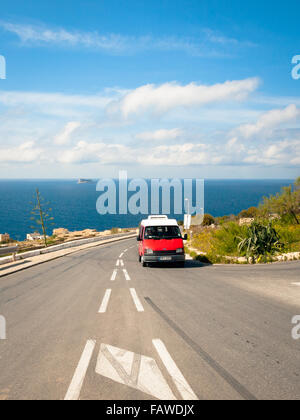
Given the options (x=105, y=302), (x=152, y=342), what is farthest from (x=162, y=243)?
(x=152, y=342)

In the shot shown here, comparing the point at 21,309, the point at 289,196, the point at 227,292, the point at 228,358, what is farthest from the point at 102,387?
the point at 289,196

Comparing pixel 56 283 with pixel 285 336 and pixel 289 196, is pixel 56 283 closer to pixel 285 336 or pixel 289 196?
pixel 285 336

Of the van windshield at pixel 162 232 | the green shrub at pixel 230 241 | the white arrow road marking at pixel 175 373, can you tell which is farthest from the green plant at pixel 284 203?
the white arrow road marking at pixel 175 373

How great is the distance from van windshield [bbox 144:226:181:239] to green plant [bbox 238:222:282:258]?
11.1 ft

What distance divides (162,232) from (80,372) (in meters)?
11.8

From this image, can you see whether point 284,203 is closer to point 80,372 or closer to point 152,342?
point 152,342

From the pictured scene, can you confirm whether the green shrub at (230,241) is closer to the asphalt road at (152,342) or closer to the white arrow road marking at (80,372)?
the asphalt road at (152,342)

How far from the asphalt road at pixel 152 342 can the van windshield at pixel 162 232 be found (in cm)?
562

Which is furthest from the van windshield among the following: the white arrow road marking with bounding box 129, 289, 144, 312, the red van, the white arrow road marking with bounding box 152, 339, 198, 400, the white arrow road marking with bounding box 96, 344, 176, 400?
the white arrow road marking with bounding box 96, 344, 176, 400

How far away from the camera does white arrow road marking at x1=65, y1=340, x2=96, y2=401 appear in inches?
136

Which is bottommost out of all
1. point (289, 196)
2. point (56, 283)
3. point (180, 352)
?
point (56, 283)

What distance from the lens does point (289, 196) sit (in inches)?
986

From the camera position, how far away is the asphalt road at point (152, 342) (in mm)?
3596
